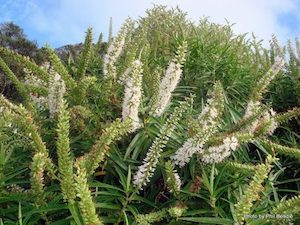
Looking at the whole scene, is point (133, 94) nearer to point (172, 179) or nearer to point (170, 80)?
point (170, 80)

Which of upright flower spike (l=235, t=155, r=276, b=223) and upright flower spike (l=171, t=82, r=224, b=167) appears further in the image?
upright flower spike (l=171, t=82, r=224, b=167)

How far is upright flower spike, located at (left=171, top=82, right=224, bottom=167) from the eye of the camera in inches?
141

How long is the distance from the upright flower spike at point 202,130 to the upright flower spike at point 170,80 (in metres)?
0.30

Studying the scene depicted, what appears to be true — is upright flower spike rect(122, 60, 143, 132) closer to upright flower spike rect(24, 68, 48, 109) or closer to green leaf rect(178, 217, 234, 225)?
green leaf rect(178, 217, 234, 225)

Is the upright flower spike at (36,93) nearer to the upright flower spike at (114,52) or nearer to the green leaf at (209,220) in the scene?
the upright flower spike at (114,52)

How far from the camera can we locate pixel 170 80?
3.84 m

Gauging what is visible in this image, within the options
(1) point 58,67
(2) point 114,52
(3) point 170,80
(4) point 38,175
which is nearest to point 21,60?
(1) point 58,67

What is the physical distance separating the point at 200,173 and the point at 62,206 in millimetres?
1014

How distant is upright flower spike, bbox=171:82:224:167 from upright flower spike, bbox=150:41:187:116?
30 cm

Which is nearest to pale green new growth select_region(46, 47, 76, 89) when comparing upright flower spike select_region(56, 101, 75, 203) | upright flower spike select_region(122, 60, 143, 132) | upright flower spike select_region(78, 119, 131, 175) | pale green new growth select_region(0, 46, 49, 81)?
pale green new growth select_region(0, 46, 49, 81)

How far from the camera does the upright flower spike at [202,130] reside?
3.59m

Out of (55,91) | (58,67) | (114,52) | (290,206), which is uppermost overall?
(114,52)

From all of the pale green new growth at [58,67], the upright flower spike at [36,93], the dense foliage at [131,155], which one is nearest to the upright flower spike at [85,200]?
the dense foliage at [131,155]

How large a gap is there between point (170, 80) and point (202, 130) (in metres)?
0.47
